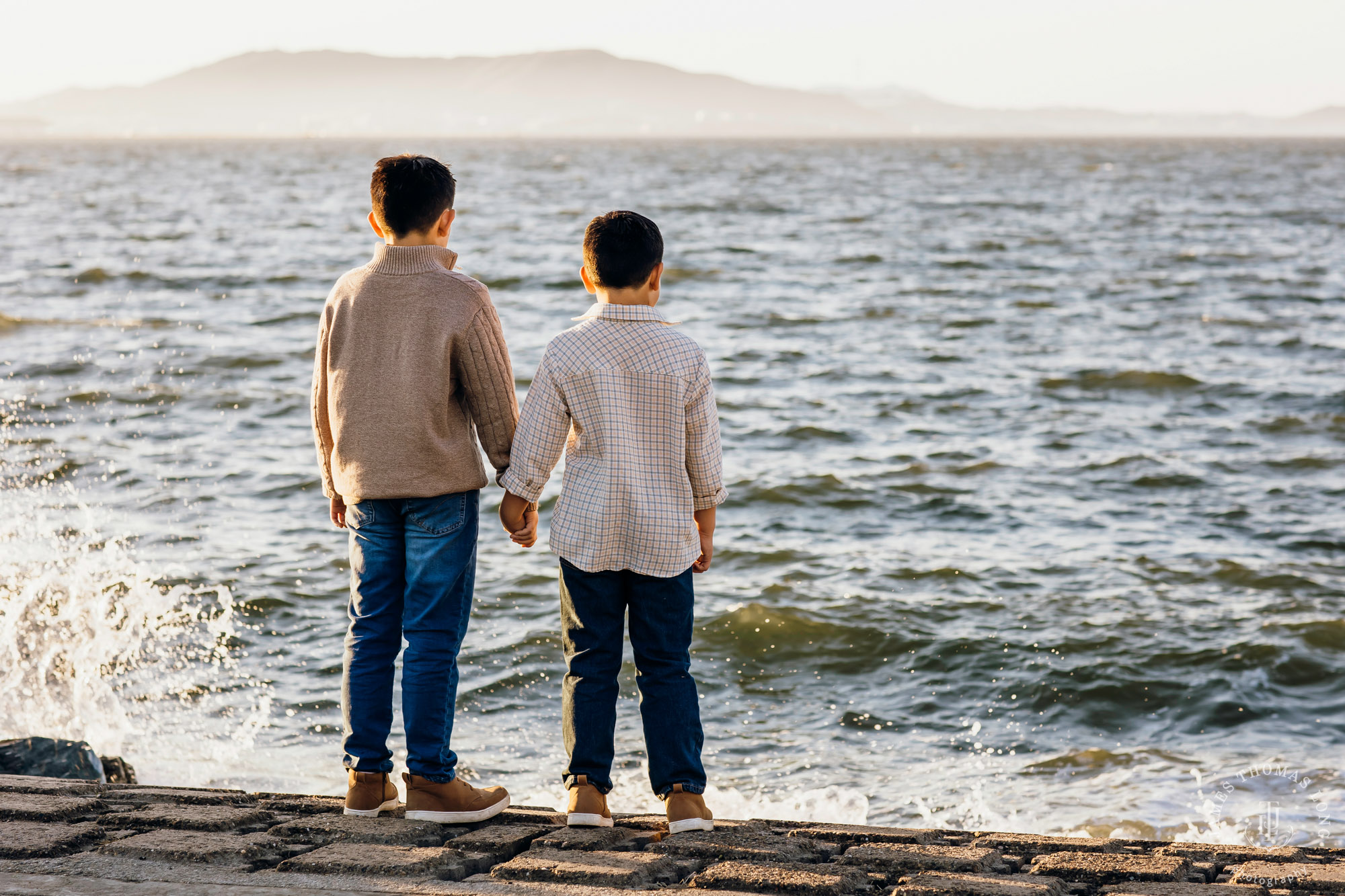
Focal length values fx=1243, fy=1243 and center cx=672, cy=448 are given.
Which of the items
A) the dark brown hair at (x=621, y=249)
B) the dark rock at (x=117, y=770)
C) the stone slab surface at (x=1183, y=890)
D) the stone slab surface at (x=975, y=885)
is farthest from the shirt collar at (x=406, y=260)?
the dark rock at (x=117, y=770)

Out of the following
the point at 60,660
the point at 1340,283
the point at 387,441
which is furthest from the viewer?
the point at 1340,283

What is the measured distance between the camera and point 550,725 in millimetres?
6469

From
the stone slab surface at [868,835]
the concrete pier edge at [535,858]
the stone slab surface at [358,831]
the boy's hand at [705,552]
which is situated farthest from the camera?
the boy's hand at [705,552]

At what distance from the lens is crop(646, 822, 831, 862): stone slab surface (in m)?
3.29

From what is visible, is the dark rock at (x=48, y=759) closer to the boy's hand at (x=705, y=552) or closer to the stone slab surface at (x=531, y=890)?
the stone slab surface at (x=531, y=890)

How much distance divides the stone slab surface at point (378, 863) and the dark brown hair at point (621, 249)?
1.68 m

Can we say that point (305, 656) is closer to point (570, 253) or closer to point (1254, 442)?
point (1254, 442)

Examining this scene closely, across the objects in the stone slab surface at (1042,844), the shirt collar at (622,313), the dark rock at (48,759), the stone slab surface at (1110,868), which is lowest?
the dark rock at (48,759)

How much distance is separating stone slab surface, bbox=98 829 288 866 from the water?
2.53 m

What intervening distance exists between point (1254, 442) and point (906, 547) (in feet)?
16.7

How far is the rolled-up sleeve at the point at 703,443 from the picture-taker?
147 inches

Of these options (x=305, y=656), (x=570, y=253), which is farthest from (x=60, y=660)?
(x=570, y=253)

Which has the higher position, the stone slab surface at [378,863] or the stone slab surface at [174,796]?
the stone slab surface at [378,863]

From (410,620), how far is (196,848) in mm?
904
